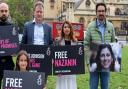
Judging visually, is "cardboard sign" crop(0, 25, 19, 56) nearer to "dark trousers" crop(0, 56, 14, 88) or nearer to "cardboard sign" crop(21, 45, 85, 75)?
"dark trousers" crop(0, 56, 14, 88)

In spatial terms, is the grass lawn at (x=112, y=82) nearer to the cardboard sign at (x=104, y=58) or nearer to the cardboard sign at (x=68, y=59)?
the cardboard sign at (x=68, y=59)

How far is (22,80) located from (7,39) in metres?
1.77

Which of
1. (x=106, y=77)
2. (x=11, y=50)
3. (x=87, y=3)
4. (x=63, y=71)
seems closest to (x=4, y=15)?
(x=11, y=50)

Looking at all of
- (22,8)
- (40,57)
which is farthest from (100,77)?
(22,8)

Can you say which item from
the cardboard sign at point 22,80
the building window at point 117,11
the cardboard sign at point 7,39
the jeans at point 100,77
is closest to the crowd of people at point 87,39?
the jeans at point 100,77

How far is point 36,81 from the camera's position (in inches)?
401

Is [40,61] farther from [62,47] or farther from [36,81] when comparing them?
[36,81]

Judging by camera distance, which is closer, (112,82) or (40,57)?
(40,57)

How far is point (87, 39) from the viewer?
11.9m

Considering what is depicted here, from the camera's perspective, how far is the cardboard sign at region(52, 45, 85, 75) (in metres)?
11.7

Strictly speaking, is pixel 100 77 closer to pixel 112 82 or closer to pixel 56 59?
pixel 56 59

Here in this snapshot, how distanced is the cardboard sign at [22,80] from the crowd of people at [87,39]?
4.98 ft

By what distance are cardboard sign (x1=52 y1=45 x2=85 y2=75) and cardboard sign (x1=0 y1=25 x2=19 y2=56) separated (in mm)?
868

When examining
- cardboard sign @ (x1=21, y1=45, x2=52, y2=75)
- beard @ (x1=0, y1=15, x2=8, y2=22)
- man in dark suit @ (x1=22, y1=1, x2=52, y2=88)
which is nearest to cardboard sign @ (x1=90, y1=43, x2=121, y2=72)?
cardboard sign @ (x1=21, y1=45, x2=52, y2=75)
